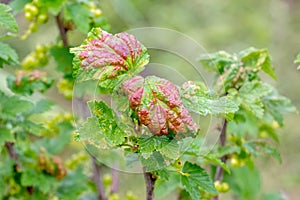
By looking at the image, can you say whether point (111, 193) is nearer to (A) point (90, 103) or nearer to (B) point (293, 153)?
(A) point (90, 103)

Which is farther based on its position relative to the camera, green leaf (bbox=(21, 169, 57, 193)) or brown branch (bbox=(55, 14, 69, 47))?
brown branch (bbox=(55, 14, 69, 47))

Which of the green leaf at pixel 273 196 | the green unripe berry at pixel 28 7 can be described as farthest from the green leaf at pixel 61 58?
the green leaf at pixel 273 196

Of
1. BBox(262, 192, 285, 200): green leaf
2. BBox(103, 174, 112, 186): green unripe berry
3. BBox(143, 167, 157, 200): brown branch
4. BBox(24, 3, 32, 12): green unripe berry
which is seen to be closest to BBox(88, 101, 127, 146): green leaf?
BBox(143, 167, 157, 200): brown branch

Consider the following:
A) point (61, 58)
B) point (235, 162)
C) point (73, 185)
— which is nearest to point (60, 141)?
point (73, 185)

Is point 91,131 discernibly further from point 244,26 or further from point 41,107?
point 244,26

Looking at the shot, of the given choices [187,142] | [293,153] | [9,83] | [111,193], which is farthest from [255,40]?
[187,142]

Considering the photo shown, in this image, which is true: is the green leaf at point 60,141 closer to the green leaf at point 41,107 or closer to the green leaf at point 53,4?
the green leaf at point 41,107

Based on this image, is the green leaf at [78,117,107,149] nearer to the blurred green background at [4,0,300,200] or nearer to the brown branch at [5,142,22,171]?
the brown branch at [5,142,22,171]

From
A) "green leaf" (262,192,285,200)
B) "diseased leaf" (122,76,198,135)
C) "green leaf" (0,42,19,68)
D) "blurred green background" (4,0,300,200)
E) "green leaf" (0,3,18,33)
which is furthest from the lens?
"blurred green background" (4,0,300,200)
